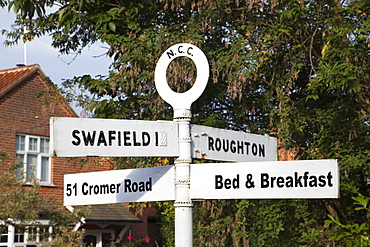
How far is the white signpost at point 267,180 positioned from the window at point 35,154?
16.3m

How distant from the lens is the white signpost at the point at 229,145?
3.81 metres

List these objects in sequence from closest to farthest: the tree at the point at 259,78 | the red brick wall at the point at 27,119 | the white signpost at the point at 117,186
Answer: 1. the white signpost at the point at 117,186
2. the tree at the point at 259,78
3. the red brick wall at the point at 27,119

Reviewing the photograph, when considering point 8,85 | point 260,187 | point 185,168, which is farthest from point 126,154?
point 8,85

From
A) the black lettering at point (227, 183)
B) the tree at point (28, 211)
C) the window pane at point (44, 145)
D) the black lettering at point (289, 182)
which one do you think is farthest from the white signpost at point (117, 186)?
the window pane at point (44, 145)

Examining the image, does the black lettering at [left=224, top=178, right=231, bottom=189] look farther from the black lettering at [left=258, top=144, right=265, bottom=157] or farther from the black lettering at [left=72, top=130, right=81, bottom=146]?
the black lettering at [left=72, top=130, right=81, bottom=146]

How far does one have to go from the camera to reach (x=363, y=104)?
10.7 m

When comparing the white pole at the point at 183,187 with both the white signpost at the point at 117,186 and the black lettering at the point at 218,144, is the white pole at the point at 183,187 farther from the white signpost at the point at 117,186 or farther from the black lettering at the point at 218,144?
the black lettering at the point at 218,144

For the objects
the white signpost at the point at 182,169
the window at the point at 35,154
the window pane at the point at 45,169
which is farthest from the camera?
the window pane at the point at 45,169

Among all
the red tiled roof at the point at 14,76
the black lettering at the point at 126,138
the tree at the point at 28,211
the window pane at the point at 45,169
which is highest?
the red tiled roof at the point at 14,76

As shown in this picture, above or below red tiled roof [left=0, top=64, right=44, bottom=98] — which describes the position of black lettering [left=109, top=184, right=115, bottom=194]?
below

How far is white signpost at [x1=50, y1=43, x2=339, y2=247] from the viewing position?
3.55 m

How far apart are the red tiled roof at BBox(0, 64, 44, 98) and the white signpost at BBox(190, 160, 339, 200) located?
16390mm

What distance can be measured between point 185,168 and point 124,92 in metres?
7.41

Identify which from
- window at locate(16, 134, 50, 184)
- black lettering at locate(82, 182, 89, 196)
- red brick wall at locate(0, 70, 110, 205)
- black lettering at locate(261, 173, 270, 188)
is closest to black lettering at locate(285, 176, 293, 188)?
black lettering at locate(261, 173, 270, 188)
